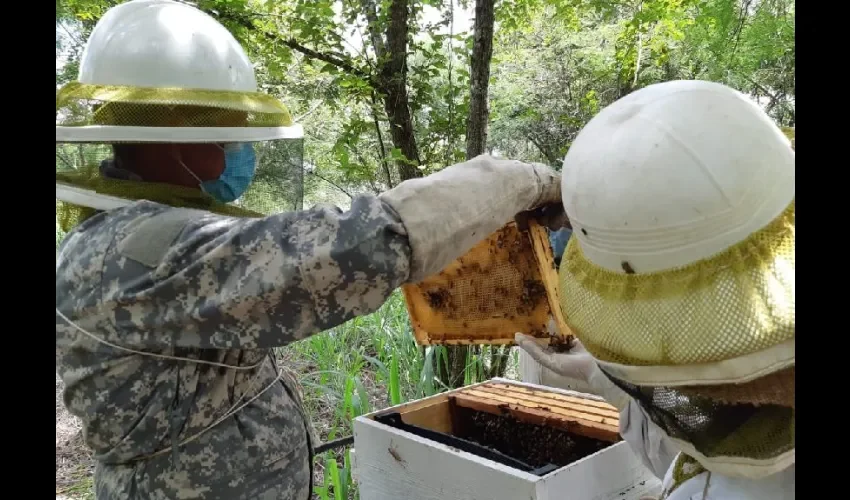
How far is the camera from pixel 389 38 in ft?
14.7

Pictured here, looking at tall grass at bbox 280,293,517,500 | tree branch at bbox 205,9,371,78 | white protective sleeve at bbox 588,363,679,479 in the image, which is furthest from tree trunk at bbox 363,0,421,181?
white protective sleeve at bbox 588,363,679,479

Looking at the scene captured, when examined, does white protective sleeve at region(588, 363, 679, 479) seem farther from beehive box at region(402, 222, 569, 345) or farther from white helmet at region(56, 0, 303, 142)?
white helmet at region(56, 0, 303, 142)

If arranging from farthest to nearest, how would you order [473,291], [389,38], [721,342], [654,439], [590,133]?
[389,38] < [473,291] < [654,439] < [590,133] < [721,342]

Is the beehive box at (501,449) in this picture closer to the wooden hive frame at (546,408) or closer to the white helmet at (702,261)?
the wooden hive frame at (546,408)

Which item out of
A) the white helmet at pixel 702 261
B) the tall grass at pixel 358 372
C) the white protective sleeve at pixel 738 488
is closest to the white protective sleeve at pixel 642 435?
the white protective sleeve at pixel 738 488

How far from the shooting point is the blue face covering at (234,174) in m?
2.01

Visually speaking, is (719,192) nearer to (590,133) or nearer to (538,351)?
(590,133)

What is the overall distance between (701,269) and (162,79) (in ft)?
5.22

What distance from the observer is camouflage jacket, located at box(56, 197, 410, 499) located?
1.46m

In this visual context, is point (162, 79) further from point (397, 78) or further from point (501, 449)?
→ point (397, 78)

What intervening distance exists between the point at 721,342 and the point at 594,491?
138 centimetres

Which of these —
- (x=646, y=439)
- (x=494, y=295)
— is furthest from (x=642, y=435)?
(x=494, y=295)
